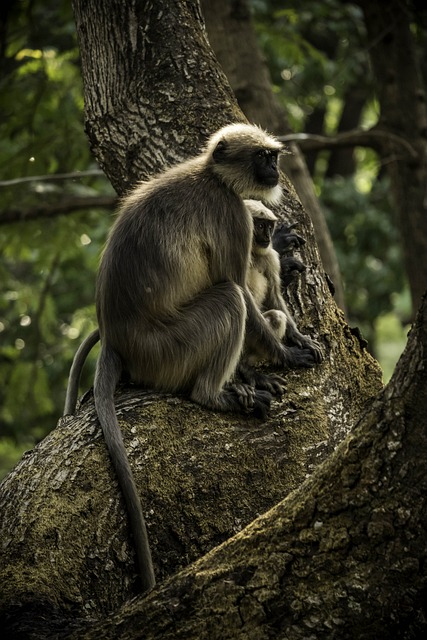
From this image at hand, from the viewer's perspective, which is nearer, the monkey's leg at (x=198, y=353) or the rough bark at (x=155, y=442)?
the rough bark at (x=155, y=442)

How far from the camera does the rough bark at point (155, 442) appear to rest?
320cm

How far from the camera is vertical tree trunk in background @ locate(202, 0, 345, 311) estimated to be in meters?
7.33

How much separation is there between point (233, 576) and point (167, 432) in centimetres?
125

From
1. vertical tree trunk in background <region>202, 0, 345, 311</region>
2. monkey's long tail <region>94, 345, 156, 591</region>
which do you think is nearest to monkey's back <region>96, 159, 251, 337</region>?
monkey's long tail <region>94, 345, 156, 591</region>

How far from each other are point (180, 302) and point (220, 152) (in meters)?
0.86

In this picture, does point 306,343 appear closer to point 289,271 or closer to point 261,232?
point 289,271

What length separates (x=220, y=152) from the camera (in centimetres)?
438

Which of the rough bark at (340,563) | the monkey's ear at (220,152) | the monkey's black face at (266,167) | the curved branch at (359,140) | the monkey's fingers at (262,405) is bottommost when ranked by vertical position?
the rough bark at (340,563)

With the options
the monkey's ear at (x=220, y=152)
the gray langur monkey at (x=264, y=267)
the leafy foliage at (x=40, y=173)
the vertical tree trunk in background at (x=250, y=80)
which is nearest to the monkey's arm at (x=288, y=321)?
the gray langur monkey at (x=264, y=267)

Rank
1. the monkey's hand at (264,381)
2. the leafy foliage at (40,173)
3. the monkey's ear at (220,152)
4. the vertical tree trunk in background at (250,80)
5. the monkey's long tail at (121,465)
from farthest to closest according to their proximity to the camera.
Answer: the leafy foliage at (40,173), the vertical tree trunk in background at (250,80), the monkey's ear at (220,152), the monkey's hand at (264,381), the monkey's long tail at (121,465)

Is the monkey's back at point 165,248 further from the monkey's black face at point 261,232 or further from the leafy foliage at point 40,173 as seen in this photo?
the leafy foliage at point 40,173

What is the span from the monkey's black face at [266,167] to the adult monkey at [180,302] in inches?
11.4

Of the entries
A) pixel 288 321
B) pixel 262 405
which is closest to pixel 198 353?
pixel 262 405

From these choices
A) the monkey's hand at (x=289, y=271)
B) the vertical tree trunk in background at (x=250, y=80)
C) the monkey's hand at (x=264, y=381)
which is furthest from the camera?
the vertical tree trunk in background at (x=250, y=80)
